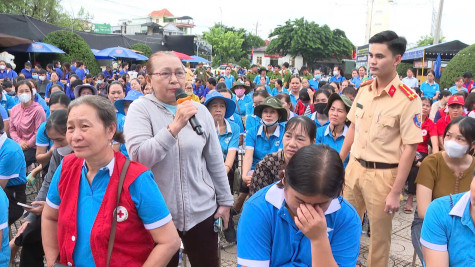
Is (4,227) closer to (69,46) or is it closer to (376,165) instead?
(376,165)

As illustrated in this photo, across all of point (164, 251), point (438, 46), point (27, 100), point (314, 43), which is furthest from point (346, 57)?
point (164, 251)

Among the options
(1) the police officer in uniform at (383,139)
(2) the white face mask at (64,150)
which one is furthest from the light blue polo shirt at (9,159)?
(1) the police officer in uniform at (383,139)

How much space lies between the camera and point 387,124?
2.93 metres

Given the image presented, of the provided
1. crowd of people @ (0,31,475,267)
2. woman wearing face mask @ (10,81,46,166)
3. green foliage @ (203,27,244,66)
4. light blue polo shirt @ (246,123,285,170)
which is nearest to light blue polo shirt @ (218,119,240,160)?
light blue polo shirt @ (246,123,285,170)

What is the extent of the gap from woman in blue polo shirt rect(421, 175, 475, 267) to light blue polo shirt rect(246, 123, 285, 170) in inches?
89.2

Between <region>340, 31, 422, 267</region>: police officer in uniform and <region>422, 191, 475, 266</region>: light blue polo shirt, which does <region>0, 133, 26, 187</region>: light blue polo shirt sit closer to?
<region>340, 31, 422, 267</region>: police officer in uniform

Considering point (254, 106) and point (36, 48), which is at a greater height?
point (36, 48)

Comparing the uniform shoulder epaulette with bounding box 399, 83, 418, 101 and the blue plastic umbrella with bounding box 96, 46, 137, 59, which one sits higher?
the blue plastic umbrella with bounding box 96, 46, 137, 59

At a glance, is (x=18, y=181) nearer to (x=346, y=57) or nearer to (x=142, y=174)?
(x=142, y=174)

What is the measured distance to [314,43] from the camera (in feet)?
129

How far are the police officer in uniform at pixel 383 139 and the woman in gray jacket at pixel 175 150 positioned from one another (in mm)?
1339

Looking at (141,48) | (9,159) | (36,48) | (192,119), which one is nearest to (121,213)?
(192,119)

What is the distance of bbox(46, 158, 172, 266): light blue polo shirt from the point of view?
1.76 m

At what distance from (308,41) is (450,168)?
1484 inches
